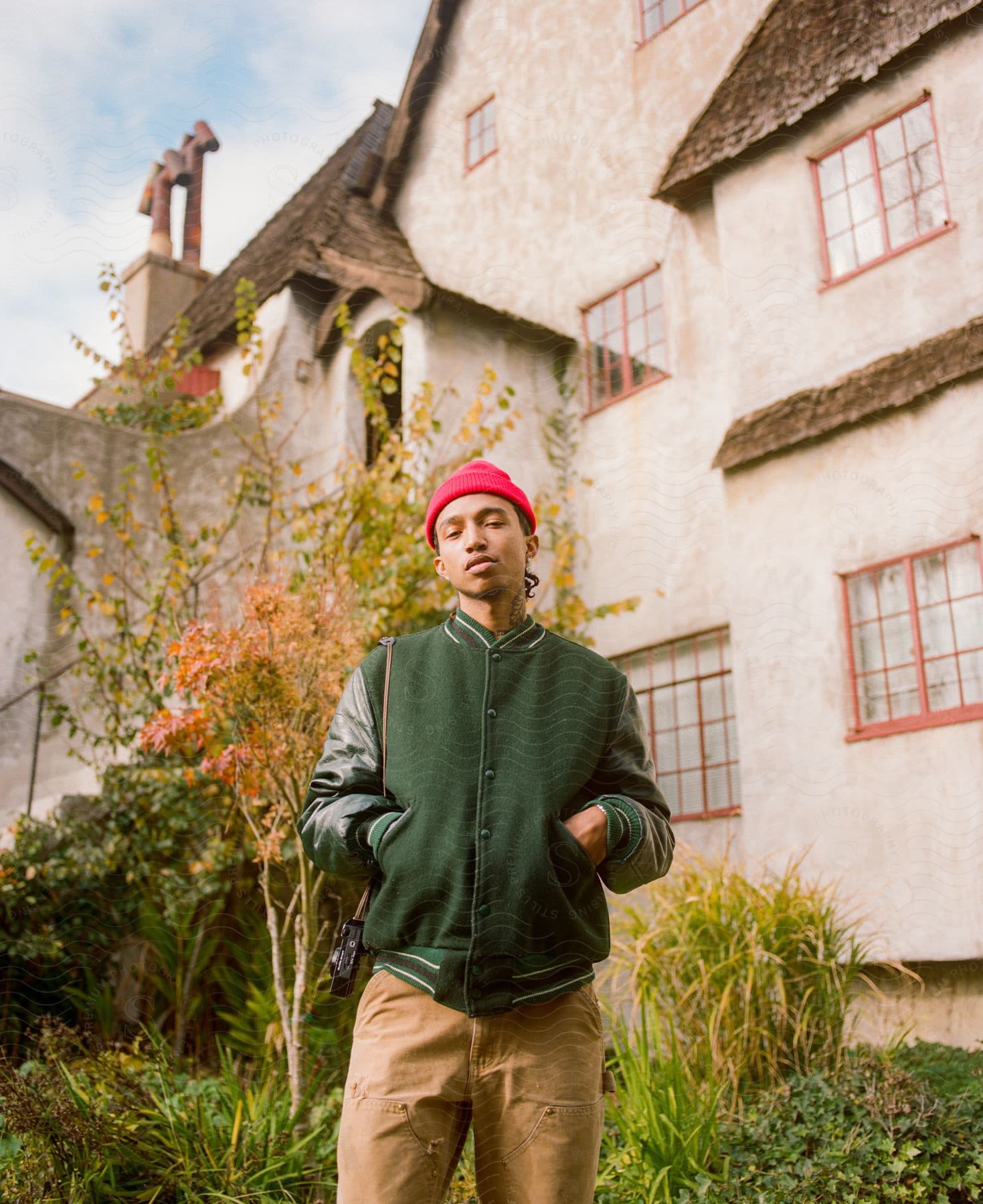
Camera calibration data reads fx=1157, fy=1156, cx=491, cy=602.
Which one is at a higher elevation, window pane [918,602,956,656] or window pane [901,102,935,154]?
window pane [901,102,935,154]

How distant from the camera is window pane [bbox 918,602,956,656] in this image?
4949 millimetres

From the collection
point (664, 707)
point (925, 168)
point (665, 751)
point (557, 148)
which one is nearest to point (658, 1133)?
point (665, 751)

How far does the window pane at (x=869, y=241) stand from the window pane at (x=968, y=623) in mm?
1778

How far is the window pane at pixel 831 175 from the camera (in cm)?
581

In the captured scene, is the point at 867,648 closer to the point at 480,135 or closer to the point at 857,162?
the point at 857,162

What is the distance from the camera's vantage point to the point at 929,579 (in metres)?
5.06

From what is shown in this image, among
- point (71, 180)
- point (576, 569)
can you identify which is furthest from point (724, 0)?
point (71, 180)

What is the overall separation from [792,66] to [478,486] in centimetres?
503

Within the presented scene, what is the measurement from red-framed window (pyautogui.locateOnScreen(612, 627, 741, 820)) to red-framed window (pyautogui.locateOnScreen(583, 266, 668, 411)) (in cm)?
166

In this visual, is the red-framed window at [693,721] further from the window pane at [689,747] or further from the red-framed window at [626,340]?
the red-framed window at [626,340]

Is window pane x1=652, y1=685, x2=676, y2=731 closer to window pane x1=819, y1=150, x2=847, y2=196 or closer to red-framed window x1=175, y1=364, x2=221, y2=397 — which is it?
window pane x1=819, y1=150, x2=847, y2=196

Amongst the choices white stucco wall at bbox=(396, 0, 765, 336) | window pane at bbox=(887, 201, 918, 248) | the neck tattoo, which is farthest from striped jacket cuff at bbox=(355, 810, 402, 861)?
white stucco wall at bbox=(396, 0, 765, 336)

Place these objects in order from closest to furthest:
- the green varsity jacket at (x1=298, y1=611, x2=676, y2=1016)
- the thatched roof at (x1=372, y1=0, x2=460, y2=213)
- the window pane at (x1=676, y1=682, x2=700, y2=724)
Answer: the green varsity jacket at (x1=298, y1=611, x2=676, y2=1016) → the window pane at (x1=676, y1=682, x2=700, y2=724) → the thatched roof at (x1=372, y1=0, x2=460, y2=213)

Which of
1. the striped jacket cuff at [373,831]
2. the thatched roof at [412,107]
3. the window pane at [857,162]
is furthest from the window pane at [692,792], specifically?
the thatched roof at [412,107]
